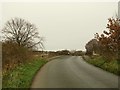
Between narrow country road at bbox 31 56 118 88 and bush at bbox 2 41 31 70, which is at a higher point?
bush at bbox 2 41 31 70

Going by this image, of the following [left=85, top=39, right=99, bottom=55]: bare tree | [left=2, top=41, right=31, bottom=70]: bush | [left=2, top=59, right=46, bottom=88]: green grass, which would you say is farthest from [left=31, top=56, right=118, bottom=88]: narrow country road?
[left=85, top=39, right=99, bottom=55]: bare tree

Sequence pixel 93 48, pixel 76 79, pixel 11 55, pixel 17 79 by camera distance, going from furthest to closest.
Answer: pixel 93 48, pixel 11 55, pixel 76 79, pixel 17 79

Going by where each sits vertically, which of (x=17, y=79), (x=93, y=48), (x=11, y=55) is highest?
(x=93, y=48)

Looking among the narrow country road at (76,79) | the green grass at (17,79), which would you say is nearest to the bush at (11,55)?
the green grass at (17,79)

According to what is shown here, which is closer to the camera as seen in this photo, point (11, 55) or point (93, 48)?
point (11, 55)

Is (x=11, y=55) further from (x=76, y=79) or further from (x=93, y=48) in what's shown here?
(x=93, y=48)

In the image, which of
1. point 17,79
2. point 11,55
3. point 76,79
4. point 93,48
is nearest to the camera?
point 17,79

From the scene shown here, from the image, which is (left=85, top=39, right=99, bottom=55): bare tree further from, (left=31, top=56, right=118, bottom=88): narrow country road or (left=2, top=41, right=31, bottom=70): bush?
(left=31, top=56, right=118, bottom=88): narrow country road

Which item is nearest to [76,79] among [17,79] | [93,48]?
[17,79]

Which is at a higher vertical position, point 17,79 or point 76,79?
point 17,79

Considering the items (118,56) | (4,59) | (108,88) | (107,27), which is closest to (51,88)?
(108,88)

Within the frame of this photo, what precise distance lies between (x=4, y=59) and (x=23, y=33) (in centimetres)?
4951

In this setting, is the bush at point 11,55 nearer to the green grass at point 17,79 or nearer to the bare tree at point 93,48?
the green grass at point 17,79

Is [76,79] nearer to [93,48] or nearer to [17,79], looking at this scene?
[17,79]
